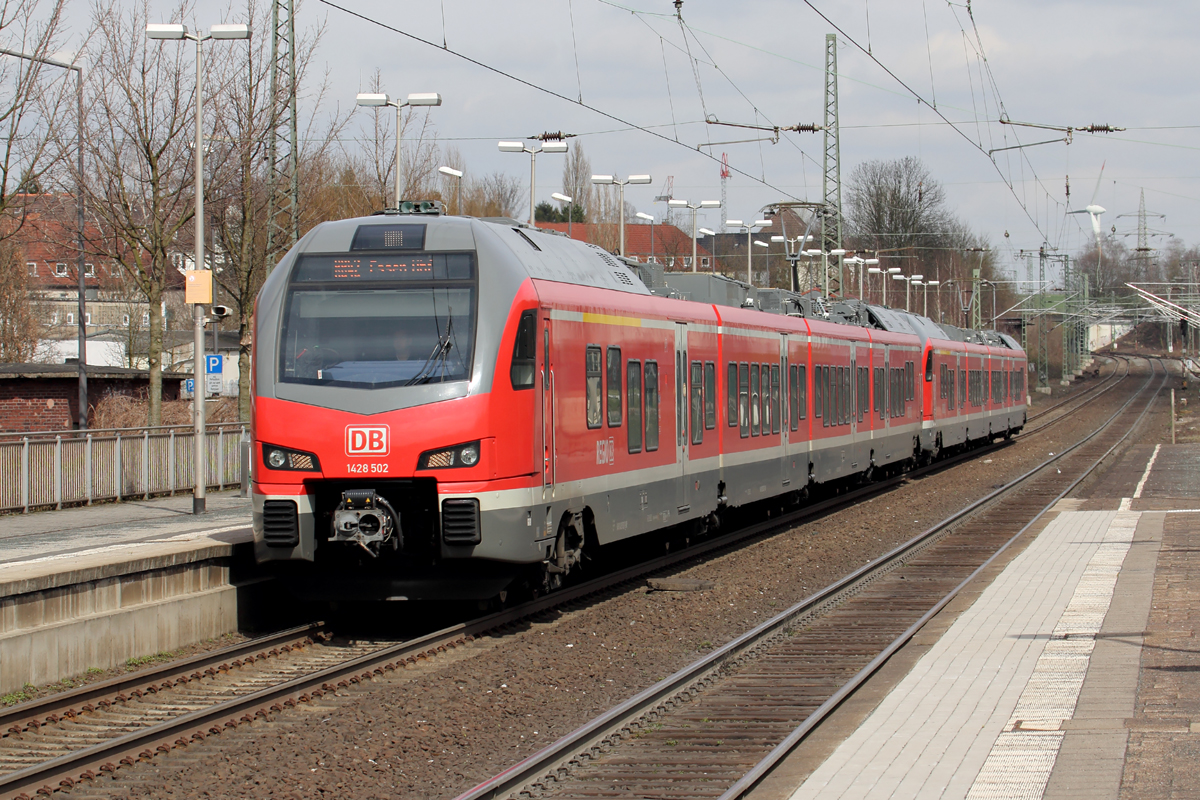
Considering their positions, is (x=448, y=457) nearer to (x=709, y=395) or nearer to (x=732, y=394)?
(x=709, y=395)

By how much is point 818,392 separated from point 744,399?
15.4 ft

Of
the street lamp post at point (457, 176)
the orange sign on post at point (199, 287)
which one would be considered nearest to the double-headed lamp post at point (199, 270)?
the orange sign on post at point (199, 287)

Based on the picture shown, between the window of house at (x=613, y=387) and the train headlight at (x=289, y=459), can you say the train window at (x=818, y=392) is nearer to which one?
the window of house at (x=613, y=387)

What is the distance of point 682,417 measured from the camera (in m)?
16.0

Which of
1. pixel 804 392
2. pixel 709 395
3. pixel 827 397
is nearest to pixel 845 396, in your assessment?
pixel 827 397

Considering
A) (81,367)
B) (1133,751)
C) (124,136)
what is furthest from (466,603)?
(124,136)

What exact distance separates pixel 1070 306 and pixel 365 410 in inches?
3327

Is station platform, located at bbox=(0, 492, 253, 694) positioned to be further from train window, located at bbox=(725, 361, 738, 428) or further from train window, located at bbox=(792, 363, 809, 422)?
train window, located at bbox=(792, 363, 809, 422)

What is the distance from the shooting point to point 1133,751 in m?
7.43

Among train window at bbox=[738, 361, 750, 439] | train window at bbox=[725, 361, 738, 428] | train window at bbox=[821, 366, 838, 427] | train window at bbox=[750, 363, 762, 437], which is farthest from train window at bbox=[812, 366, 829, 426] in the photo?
train window at bbox=[725, 361, 738, 428]

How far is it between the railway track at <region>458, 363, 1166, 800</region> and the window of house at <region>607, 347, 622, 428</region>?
263 centimetres

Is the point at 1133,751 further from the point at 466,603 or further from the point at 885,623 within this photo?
the point at 466,603

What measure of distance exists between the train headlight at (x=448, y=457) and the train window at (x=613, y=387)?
296cm

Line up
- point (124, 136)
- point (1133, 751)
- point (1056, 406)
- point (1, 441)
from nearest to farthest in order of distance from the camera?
point (1133, 751) → point (1, 441) → point (124, 136) → point (1056, 406)
